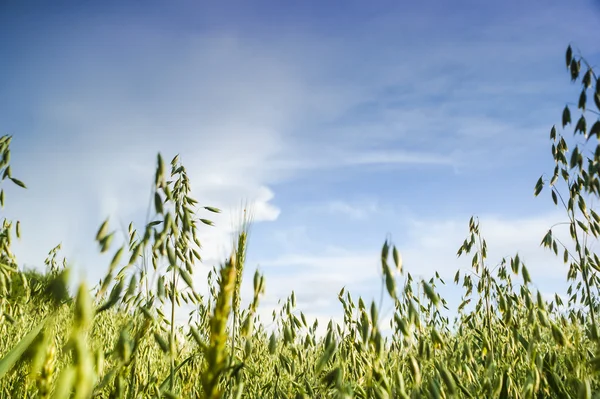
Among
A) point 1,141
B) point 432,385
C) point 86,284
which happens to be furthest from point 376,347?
point 1,141

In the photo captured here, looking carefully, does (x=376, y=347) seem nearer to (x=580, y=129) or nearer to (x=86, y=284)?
(x=86, y=284)

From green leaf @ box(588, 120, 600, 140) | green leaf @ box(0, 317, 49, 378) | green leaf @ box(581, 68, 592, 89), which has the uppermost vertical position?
green leaf @ box(581, 68, 592, 89)

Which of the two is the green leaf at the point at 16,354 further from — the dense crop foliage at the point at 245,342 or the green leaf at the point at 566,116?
the green leaf at the point at 566,116

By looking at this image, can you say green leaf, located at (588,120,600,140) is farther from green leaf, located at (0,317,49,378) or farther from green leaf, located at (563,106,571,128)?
green leaf, located at (0,317,49,378)

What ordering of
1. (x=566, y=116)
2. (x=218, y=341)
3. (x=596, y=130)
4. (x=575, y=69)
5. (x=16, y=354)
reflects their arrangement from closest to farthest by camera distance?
(x=218, y=341)
(x=16, y=354)
(x=596, y=130)
(x=575, y=69)
(x=566, y=116)

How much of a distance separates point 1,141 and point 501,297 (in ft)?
12.5

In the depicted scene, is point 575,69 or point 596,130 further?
point 575,69

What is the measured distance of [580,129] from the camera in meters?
2.86

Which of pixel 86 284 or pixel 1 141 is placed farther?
pixel 1 141

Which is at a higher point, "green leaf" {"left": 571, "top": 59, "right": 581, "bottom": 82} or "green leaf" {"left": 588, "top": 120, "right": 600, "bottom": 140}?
"green leaf" {"left": 571, "top": 59, "right": 581, "bottom": 82}

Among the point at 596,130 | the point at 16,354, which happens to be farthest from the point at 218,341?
the point at 596,130

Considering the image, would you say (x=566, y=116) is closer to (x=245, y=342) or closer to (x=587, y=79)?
(x=587, y=79)

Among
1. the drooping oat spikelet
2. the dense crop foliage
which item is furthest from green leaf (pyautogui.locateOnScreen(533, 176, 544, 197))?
the drooping oat spikelet

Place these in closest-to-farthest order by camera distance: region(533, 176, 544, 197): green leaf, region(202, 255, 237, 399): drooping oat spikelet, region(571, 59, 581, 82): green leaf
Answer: region(202, 255, 237, 399): drooping oat spikelet → region(571, 59, 581, 82): green leaf → region(533, 176, 544, 197): green leaf
